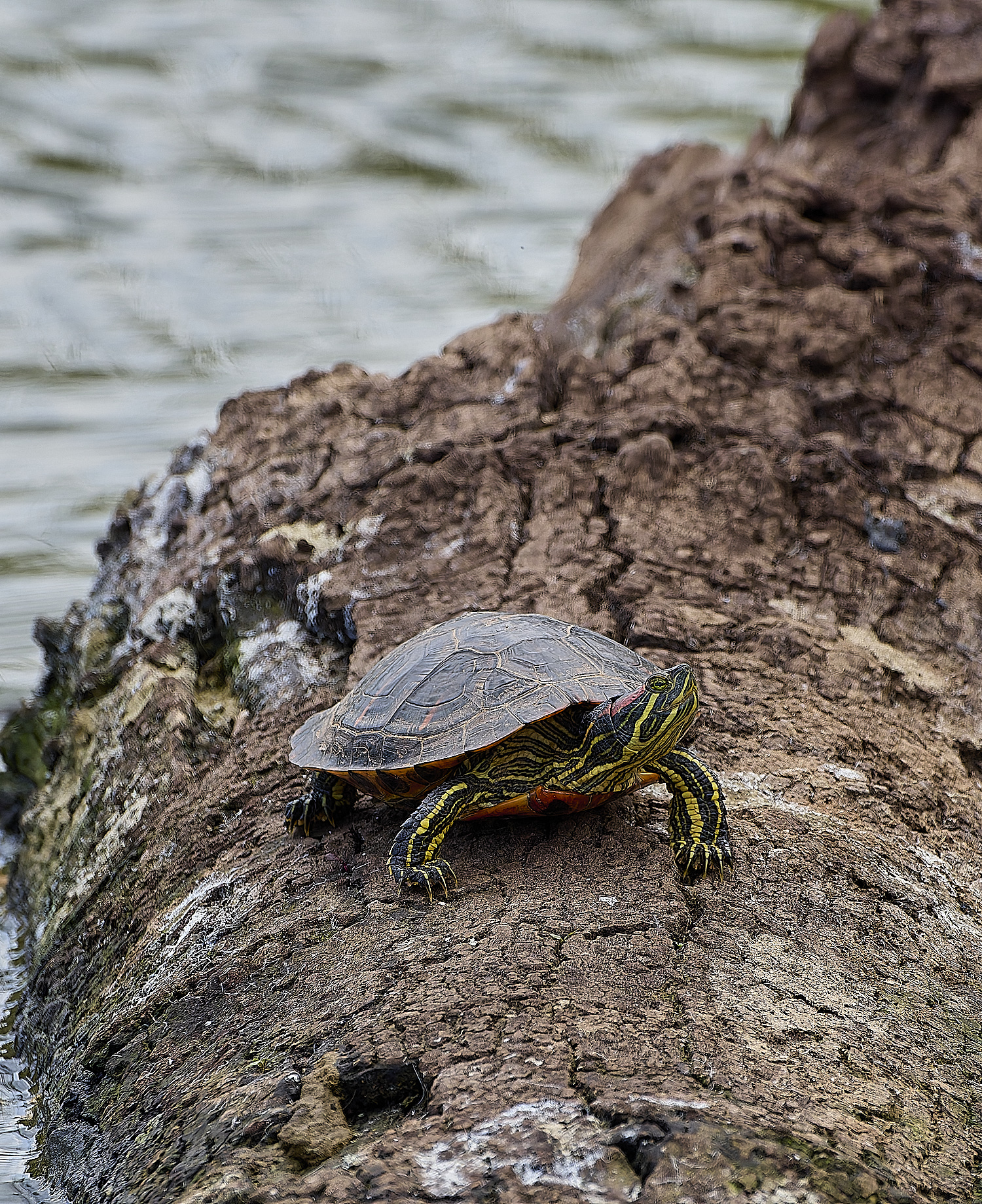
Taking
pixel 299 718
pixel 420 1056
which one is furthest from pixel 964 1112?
pixel 299 718

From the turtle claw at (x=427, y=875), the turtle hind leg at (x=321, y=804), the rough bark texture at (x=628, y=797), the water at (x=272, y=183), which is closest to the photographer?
the rough bark texture at (x=628, y=797)

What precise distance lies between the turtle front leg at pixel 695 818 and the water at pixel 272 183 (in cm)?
427

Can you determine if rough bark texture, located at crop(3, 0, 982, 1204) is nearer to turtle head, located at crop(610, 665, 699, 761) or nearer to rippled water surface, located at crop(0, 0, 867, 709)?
turtle head, located at crop(610, 665, 699, 761)

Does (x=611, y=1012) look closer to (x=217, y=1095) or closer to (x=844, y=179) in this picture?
(x=217, y=1095)

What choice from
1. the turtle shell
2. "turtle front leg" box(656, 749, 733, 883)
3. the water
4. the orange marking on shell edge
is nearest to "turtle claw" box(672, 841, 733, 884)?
"turtle front leg" box(656, 749, 733, 883)

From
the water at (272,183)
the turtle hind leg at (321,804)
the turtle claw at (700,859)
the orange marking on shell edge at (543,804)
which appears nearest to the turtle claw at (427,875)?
the orange marking on shell edge at (543,804)

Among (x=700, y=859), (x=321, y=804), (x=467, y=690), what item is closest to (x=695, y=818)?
(x=700, y=859)

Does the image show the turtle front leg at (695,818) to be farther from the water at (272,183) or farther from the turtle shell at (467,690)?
the water at (272,183)

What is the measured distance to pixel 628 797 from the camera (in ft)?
11.0

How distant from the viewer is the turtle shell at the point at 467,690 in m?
3.00

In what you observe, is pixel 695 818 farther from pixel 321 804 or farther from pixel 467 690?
pixel 321 804

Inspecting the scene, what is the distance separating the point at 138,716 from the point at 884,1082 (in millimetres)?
2571

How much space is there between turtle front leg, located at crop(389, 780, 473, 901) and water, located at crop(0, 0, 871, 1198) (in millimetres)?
3992

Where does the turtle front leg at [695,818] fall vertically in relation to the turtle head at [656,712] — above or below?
below
